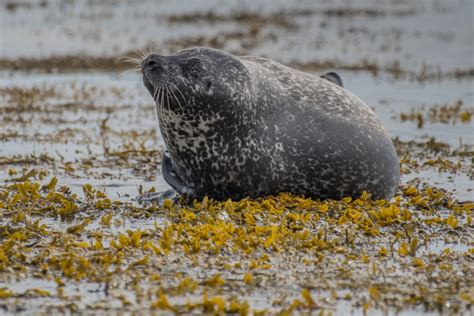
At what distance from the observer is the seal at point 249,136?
817 centimetres

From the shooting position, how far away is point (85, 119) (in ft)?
44.8

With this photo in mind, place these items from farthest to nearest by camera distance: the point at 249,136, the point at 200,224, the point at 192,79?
the point at 249,136
the point at 192,79
the point at 200,224

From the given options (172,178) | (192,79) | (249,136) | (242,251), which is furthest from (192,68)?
(242,251)

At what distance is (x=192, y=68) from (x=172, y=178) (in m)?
1.09

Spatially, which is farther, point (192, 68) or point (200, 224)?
point (192, 68)

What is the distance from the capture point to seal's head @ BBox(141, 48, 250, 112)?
812cm

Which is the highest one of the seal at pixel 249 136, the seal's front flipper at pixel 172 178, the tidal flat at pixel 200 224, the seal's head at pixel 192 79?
the seal's head at pixel 192 79

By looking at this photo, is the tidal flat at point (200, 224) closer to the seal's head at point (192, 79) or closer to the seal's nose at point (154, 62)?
the seal's head at point (192, 79)

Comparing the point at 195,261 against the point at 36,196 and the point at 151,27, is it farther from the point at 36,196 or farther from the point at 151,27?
the point at 151,27

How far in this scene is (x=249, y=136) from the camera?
8273 mm

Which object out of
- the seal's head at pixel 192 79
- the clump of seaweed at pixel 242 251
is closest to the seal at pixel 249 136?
the seal's head at pixel 192 79

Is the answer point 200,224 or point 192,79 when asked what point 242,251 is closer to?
point 200,224

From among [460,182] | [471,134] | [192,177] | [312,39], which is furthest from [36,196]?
[312,39]

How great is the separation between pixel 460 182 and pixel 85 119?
597cm
